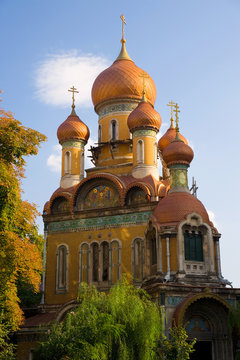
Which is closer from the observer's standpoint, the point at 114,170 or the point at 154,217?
the point at 154,217

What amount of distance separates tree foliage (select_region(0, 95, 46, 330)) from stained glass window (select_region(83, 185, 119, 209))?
7.23 metres

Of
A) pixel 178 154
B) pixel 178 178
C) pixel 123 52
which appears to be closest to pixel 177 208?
pixel 178 178

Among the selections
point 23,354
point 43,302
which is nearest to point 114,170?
point 43,302

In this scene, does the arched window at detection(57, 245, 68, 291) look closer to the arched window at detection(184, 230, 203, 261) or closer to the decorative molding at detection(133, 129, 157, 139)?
the decorative molding at detection(133, 129, 157, 139)

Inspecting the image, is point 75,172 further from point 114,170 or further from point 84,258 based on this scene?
point 84,258

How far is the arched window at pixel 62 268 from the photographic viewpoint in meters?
24.5

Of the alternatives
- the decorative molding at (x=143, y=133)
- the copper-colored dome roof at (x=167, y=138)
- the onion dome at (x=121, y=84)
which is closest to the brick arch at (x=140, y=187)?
the decorative molding at (x=143, y=133)

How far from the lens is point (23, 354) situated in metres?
22.8

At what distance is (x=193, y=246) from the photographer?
20.6m

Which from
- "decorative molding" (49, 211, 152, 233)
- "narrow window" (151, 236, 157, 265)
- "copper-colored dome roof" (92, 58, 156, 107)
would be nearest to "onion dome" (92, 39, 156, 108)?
"copper-colored dome roof" (92, 58, 156, 107)

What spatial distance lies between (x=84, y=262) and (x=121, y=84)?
10130 millimetres

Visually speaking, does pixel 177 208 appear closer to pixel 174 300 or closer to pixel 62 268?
pixel 174 300

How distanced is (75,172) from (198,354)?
11.5 m

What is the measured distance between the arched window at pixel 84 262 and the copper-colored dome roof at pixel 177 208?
15.1 feet
